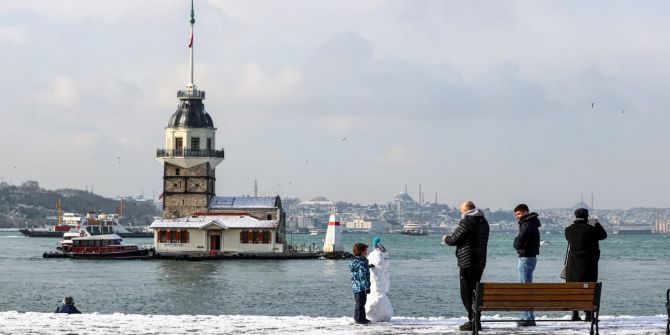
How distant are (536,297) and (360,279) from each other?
323cm

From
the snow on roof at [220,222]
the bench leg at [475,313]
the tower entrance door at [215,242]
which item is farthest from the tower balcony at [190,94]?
the bench leg at [475,313]

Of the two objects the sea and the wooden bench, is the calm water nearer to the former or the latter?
the sea

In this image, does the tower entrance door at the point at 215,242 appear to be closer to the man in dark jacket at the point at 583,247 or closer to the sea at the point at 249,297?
the sea at the point at 249,297

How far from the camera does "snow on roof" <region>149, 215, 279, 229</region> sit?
86.1 meters

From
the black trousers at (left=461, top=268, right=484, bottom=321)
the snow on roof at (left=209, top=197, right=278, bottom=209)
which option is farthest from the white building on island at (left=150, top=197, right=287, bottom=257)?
the black trousers at (left=461, top=268, right=484, bottom=321)

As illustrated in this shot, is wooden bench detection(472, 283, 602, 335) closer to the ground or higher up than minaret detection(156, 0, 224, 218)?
closer to the ground

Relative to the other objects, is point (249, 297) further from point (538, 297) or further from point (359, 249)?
point (538, 297)

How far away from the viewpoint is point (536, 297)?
16609 mm

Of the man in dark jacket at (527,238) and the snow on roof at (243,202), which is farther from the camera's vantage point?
the snow on roof at (243,202)

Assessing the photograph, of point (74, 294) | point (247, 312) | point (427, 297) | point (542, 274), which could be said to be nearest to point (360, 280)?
point (247, 312)

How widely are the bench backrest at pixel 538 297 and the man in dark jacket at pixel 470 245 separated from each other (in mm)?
887

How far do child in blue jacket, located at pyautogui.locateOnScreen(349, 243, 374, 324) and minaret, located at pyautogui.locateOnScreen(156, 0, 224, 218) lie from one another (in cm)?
7173

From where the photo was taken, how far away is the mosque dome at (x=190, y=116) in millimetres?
91438

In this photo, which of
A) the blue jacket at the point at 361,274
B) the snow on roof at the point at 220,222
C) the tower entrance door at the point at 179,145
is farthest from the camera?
the tower entrance door at the point at 179,145
